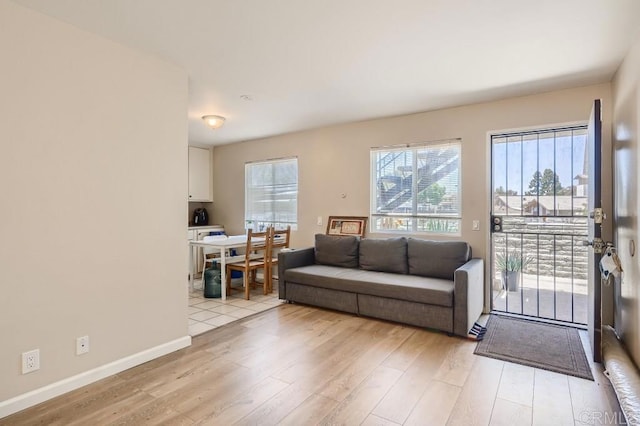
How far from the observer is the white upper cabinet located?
6.15 meters

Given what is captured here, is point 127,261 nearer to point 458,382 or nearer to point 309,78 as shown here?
point 309,78

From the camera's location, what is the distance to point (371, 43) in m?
2.52

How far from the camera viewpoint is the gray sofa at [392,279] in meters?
→ 3.25

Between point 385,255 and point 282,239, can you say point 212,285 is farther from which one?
point 385,255

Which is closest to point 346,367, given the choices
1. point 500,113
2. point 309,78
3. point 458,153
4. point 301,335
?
point 301,335

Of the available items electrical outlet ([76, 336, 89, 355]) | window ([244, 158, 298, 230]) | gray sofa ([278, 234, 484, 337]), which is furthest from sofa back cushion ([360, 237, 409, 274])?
electrical outlet ([76, 336, 89, 355])

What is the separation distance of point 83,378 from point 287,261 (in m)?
2.46

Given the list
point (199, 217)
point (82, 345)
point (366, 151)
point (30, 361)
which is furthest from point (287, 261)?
point (199, 217)

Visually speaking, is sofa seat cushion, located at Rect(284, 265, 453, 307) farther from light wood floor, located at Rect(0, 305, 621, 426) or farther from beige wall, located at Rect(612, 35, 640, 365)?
beige wall, located at Rect(612, 35, 640, 365)

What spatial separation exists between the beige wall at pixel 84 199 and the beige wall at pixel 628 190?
344 centimetres

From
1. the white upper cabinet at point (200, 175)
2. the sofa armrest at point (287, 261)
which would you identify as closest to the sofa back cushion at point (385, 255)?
the sofa armrest at point (287, 261)

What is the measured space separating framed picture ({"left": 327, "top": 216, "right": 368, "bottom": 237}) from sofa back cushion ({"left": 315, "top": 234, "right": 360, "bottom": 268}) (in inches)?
7.6

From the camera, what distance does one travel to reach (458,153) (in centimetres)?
406

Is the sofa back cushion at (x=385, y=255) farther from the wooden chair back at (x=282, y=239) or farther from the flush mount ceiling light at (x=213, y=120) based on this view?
the flush mount ceiling light at (x=213, y=120)
